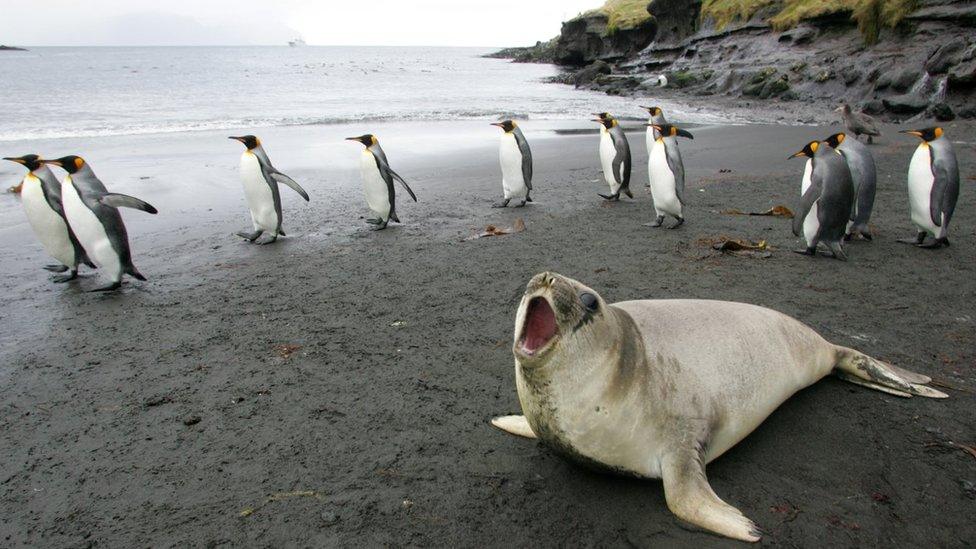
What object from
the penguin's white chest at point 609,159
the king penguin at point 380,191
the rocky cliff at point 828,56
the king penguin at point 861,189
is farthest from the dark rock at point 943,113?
the king penguin at point 380,191

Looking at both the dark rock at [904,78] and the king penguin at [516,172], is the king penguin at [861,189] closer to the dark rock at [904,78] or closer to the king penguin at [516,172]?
the king penguin at [516,172]

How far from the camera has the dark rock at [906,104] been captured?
1825 cm

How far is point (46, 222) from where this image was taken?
22.3ft

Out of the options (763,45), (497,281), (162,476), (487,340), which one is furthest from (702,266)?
(763,45)

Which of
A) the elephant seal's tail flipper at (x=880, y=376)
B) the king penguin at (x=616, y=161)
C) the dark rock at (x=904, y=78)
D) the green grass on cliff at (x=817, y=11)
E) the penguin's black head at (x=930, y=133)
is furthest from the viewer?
the green grass on cliff at (x=817, y=11)

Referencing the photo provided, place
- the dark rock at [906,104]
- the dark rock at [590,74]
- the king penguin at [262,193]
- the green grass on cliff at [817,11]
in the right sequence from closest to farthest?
the king penguin at [262,193] → the dark rock at [906,104] → the green grass on cliff at [817,11] → the dark rock at [590,74]

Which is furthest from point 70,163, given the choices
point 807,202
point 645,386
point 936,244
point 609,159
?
point 936,244

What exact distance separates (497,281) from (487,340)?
145cm

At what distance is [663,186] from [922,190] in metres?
2.85

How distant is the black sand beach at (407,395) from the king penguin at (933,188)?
308 mm

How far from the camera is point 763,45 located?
33.0 m

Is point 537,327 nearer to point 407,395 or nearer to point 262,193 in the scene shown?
point 407,395

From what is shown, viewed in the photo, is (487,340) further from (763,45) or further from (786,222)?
(763,45)

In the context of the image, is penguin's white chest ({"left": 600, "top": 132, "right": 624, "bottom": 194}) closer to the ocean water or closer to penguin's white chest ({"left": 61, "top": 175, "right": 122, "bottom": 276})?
penguin's white chest ({"left": 61, "top": 175, "right": 122, "bottom": 276})
